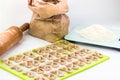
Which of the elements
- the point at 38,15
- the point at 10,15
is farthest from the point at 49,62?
the point at 10,15

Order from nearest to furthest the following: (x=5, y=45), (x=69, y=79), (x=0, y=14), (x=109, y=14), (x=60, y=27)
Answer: (x=69, y=79) → (x=5, y=45) → (x=60, y=27) → (x=0, y=14) → (x=109, y=14)

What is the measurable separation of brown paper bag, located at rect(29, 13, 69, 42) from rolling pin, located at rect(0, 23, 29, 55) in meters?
0.06

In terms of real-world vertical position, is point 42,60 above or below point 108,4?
below

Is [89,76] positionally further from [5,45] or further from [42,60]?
[5,45]

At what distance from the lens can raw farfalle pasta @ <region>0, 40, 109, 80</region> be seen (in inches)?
28.3

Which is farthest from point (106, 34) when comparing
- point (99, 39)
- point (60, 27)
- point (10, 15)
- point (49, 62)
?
point (10, 15)

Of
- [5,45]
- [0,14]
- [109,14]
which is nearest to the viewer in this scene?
[5,45]

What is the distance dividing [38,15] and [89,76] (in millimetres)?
349

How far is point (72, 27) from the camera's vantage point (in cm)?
107

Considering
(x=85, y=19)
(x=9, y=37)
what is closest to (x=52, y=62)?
(x=9, y=37)

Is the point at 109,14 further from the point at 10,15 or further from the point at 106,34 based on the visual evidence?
the point at 10,15

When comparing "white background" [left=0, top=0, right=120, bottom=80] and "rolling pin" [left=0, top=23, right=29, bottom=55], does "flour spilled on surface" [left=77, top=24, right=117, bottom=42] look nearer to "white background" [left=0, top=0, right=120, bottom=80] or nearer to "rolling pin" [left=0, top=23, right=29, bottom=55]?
"white background" [left=0, top=0, right=120, bottom=80]

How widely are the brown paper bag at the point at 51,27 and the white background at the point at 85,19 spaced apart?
29 millimetres

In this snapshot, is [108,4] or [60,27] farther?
[108,4]
